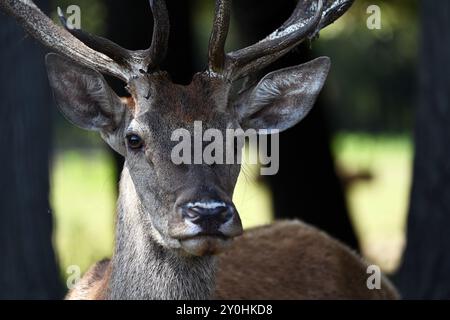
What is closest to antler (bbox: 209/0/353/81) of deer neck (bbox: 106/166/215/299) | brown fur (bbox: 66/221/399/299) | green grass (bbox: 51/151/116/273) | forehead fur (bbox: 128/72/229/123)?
forehead fur (bbox: 128/72/229/123)

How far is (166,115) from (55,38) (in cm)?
91

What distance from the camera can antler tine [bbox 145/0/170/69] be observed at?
616cm

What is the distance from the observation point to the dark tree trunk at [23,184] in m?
9.01

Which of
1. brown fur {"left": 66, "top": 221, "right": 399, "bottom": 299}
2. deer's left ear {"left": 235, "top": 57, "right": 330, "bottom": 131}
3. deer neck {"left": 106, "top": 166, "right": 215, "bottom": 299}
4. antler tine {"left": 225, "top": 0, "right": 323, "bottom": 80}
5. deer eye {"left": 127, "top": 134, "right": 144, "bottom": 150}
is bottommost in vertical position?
brown fur {"left": 66, "top": 221, "right": 399, "bottom": 299}

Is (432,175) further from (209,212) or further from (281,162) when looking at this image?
(209,212)

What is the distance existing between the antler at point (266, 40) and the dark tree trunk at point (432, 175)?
2.83 metres

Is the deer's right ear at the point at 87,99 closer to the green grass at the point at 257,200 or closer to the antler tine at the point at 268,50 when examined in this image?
the antler tine at the point at 268,50

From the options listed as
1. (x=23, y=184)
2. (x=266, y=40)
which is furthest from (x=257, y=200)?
(x=266, y=40)

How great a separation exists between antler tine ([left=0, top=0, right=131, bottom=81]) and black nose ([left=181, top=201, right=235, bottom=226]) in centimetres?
111

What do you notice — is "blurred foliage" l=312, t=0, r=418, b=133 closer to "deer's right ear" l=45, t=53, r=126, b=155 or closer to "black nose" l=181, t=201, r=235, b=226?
Answer: "deer's right ear" l=45, t=53, r=126, b=155

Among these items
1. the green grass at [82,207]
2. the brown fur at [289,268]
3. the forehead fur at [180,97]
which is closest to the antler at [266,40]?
the forehead fur at [180,97]

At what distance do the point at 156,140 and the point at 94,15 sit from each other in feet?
29.7

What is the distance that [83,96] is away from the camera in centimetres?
655
